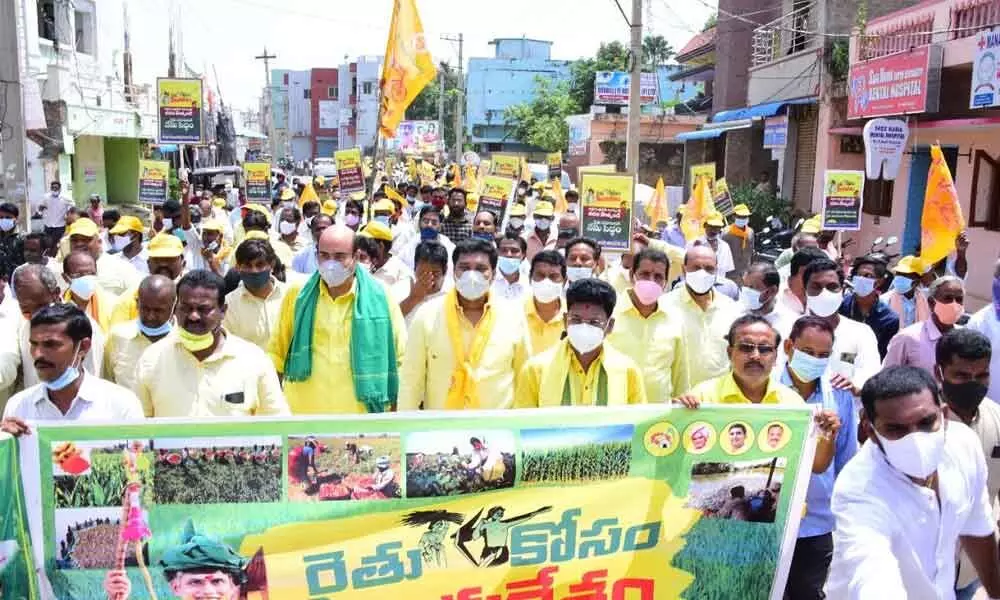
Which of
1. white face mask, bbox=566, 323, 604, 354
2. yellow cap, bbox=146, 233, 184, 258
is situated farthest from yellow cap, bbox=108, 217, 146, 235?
white face mask, bbox=566, 323, 604, 354

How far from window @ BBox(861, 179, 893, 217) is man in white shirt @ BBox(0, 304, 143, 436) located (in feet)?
52.5

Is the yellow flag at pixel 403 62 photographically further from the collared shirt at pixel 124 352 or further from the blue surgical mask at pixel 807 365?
the blue surgical mask at pixel 807 365

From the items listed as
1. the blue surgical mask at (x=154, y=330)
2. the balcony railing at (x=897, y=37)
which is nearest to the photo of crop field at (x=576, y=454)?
the blue surgical mask at (x=154, y=330)

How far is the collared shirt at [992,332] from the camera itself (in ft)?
16.7

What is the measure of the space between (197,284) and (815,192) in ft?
56.6

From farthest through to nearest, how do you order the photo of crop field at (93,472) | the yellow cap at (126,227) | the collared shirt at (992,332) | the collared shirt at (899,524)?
1. the yellow cap at (126,227)
2. the collared shirt at (992,332)
3. the photo of crop field at (93,472)
4. the collared shirt at (899,524)

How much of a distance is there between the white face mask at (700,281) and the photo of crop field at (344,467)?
8.95 ft

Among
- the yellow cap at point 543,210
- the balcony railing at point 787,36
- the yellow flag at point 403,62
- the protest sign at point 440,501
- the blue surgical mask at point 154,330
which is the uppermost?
the balcony railing at point 787,36

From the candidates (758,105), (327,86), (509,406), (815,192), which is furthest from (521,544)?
(327,86)

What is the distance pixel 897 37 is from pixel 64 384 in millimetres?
14567

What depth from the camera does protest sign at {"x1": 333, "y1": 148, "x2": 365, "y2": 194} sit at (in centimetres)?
1439

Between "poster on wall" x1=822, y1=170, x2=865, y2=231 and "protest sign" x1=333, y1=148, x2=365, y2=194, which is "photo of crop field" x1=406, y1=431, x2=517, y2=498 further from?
"protest sign" x1=333, y1=148, x2=365, y2=194

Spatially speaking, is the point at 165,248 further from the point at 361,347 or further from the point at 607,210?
the point at 607,210

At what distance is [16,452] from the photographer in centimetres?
320
